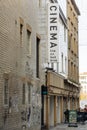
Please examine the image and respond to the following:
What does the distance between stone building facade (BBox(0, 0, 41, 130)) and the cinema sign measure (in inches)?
119

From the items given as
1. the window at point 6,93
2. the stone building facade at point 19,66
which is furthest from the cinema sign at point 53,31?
→ the window at point 6,93

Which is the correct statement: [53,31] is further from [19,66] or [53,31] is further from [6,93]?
[6,93]

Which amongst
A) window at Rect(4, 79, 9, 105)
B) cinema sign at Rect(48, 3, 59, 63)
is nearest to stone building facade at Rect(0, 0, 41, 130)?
window at Rect(4, 79, 9, 105)

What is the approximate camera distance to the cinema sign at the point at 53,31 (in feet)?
106

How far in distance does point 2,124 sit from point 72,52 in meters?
39.4

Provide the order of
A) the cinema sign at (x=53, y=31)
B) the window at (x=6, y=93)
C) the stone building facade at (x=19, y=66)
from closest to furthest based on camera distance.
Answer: the stone building facade at (x=19, y=66) < the window at (x=6, y=93) < the cinema sign at (x=53, y=31)

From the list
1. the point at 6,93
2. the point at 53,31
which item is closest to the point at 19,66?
the point at 6,93

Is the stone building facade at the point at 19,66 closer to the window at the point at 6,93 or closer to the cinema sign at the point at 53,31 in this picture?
the window at the point at 6,93

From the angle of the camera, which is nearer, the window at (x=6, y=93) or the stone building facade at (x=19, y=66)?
the stone building facade at (x=19, y=66)

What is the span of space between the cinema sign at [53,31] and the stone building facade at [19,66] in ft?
9.92

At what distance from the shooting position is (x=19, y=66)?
22.8 meters

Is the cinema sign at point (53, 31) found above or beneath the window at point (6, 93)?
above

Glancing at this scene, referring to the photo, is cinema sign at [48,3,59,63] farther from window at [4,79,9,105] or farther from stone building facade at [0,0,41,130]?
window at [4,79,9,105]

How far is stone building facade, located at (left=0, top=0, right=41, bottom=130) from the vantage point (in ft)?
64.4
